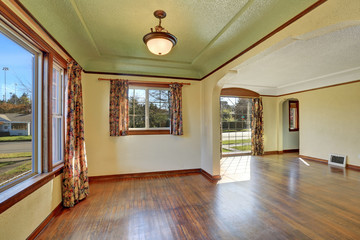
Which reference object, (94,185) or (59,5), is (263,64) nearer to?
(59,5)

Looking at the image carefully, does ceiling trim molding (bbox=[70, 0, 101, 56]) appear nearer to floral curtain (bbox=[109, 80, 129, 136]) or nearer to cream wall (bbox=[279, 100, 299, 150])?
floral curtain (bbox=[109, 80, 129, 136])

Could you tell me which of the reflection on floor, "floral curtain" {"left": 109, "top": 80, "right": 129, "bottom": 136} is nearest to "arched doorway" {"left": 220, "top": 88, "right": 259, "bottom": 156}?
the reflection on floor

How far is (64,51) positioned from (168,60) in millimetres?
1916

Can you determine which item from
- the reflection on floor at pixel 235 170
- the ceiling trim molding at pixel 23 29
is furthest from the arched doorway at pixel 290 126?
the ceiling trim molding at pixel 23 29

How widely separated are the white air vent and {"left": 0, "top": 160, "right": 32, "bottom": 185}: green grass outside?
7.34 metres

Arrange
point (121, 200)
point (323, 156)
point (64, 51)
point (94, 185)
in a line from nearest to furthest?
1. point (64, 51)
2. point (121, 200)
3. point (94, 185)
4. point (323, 156)

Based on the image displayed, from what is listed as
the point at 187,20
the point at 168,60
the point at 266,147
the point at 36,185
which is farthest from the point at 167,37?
the point at 266,147

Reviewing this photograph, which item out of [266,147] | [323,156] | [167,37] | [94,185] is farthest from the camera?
[266,147]

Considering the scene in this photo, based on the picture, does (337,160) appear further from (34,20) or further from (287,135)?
(34,20)

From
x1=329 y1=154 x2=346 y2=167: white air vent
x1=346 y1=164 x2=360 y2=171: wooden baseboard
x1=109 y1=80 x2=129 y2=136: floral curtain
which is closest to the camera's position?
x1=109 y1=80 x2=129 y2=136: floral curtain

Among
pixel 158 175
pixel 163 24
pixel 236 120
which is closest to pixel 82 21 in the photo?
pixel 163 24

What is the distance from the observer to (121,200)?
9.04 feet

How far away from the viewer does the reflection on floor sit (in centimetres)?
381

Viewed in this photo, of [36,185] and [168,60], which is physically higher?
[168,60]
